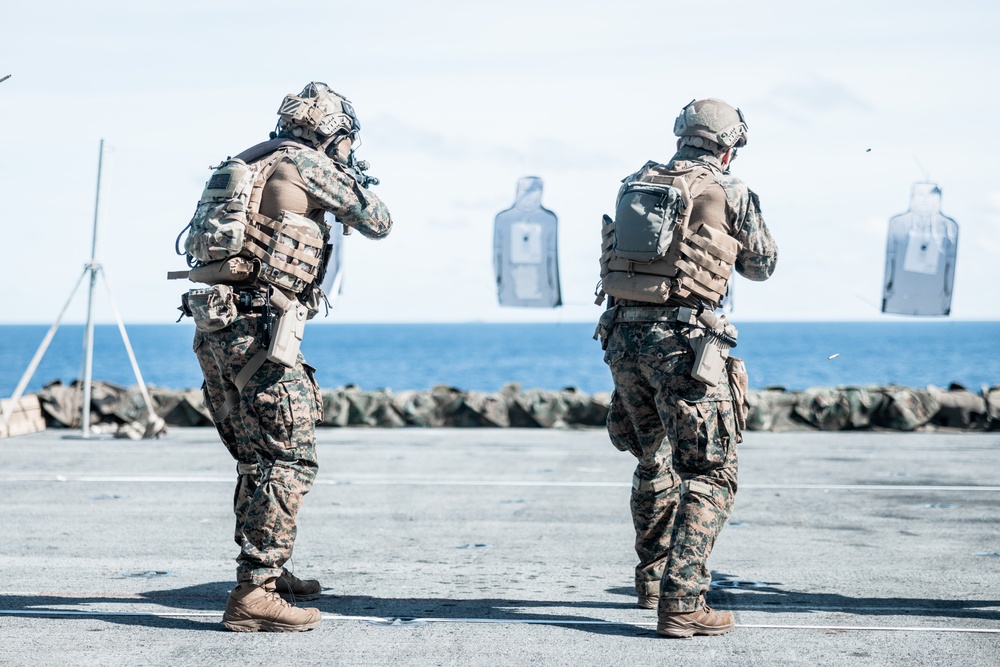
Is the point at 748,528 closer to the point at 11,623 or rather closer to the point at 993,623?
the point at 993,623

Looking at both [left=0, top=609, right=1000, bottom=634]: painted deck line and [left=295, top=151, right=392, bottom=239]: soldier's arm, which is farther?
[left=295, top=151, right=392, bottom=239]: soldier's arm

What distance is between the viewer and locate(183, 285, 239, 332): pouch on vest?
4871 millimetres

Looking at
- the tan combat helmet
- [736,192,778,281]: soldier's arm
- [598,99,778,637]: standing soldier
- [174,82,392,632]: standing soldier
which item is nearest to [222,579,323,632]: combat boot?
[174,82,392,632]: standing soldier

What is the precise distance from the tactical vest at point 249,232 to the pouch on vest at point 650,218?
1.41 metres

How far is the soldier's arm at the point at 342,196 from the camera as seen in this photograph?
504 cm

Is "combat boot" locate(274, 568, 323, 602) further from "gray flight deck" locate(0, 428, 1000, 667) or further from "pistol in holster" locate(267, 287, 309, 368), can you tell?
"pistol in holster" locate(267, 287, 309, 368)

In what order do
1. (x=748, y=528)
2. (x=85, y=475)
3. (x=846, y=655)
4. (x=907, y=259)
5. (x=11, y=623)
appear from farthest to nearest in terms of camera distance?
(x=907, y=259), (x=85, y=475), (x=748, y=528), (x=11, y=623), (x=846, y=655)

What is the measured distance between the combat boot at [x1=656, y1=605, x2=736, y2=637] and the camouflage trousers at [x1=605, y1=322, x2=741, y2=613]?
0.03 metres

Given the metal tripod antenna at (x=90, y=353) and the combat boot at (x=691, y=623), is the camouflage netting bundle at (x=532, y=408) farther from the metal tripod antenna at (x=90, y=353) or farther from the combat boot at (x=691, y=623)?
the combat boot at (x=691, y=623)

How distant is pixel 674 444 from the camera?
502 centimetres

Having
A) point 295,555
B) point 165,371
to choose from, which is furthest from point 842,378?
point 295,555

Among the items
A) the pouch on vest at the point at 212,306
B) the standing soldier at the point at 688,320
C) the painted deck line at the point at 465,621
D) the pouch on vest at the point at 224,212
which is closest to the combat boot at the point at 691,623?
the standing soldier at the point at 688,320

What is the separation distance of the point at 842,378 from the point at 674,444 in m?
78.3

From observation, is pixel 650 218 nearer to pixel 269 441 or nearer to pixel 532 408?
pixel 269 441
